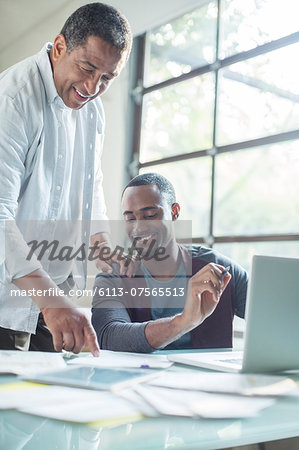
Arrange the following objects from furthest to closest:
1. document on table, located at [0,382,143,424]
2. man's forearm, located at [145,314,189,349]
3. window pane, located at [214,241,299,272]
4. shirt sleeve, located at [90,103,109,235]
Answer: window pane, located at [214,241,299,272] < shirt sleeve, located at [90,103,109,235] < man's forearm, located at [145,314,189,349] < document on table, located at [0,382,143,424]

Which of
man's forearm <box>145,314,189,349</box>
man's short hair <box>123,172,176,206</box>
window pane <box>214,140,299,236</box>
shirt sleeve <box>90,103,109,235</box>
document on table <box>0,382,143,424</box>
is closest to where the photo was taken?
document on table <box>0,382,143,424</box>

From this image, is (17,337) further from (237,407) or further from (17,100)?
(237,407)

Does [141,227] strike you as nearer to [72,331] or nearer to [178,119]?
[72,331]

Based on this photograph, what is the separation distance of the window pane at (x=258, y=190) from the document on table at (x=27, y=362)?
187 cm

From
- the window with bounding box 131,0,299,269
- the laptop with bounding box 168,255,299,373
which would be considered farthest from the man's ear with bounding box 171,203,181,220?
the laptop with bounding box 168,255,299,373

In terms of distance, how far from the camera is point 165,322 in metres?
1.38

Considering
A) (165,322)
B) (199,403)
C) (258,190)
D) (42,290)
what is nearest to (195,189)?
(258,190)

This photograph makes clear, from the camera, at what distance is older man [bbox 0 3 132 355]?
56.9 inches

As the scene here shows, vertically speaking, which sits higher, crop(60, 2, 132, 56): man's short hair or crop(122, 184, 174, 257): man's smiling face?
crop(60, 2, 132, 56): man's short hair

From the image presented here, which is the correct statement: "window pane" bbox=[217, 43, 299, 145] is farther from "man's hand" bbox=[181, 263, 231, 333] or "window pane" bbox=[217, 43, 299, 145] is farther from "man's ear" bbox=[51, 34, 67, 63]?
"man's hand" bbox=[181, 263, 231, 333]

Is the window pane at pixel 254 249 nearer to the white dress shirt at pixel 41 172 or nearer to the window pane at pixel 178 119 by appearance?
the window pane at pixel 178 119

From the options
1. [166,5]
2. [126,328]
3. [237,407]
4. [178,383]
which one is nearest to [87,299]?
[126,328]

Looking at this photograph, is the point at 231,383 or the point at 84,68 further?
the point at 84,68

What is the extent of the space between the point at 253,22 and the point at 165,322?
7.16ft
